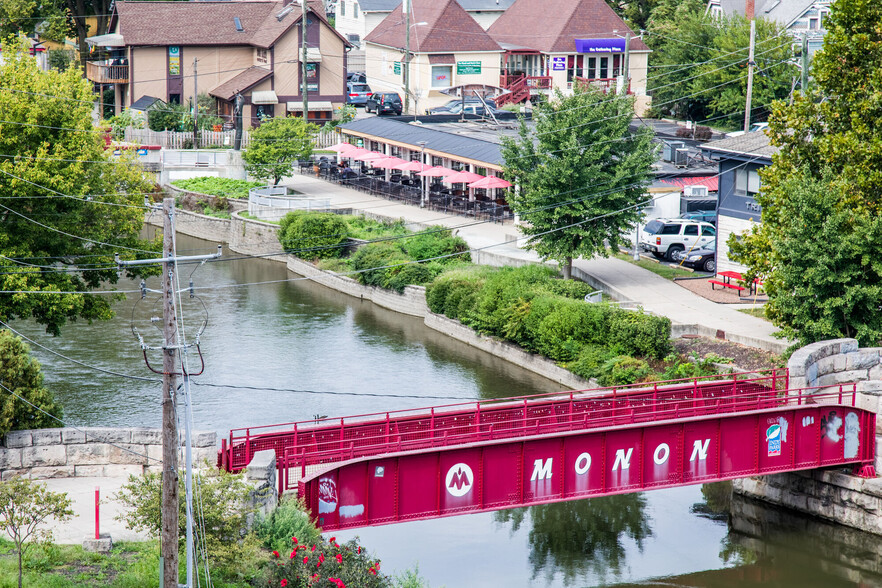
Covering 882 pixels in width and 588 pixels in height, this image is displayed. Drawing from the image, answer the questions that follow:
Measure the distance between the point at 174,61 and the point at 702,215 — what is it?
45.8 metres

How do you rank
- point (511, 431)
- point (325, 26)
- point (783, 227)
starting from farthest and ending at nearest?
point (325, 26)
point (783, 227)
point (511, 431)

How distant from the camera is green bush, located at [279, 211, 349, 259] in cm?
6009

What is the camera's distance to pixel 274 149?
70500 mm

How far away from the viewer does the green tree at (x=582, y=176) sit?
161 ft

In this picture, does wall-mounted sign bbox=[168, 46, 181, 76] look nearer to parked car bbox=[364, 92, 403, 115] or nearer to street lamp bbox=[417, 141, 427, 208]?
parked car bbox=[364, 92, 403, 115]

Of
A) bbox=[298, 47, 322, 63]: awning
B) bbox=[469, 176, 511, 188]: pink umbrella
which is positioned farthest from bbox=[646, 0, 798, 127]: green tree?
bbox=[298, 47, 322, 63]: awning

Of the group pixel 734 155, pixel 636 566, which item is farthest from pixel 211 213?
pixel 636 566

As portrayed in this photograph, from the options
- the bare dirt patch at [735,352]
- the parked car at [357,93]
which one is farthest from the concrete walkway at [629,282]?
the parked car at [357,93]

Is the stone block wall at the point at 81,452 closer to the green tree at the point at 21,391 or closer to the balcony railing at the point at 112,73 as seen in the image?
the green tree at the point at 21,391

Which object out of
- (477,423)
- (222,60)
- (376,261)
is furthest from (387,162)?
(477,423)

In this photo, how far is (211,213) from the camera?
231 ft

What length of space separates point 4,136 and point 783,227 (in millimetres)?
24256

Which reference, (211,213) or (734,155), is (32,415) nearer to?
(734,155)

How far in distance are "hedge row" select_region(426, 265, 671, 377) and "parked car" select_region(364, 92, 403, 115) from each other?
42030 millimetres
